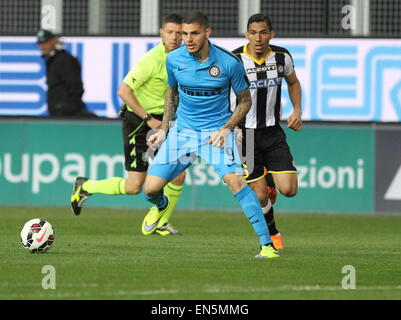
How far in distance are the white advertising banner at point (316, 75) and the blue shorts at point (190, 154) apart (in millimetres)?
8277

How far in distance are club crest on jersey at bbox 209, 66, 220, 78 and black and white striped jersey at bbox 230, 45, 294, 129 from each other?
1128 mm

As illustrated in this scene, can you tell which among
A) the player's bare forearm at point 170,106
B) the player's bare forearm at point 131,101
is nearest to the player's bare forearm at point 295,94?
the player's bare forearm at point 170,106

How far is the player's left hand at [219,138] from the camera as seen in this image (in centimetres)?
1058

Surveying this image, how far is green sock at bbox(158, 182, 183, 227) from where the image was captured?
1360cm

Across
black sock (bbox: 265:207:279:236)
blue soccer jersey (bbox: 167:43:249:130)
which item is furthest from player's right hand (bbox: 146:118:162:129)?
blue soccer jersey (bbox: 167:43:249:130)

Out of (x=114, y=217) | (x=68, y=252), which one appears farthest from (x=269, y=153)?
(x=114, y=217)

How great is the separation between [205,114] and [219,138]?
0.54m

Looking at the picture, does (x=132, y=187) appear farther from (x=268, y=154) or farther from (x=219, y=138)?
(x=219, y=138)

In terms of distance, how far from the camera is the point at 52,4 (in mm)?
20094

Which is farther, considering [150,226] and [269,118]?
[150,226]

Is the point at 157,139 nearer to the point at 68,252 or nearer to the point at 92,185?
the point at 68,252

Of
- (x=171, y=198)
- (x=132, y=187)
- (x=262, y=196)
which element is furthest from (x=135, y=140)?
(x=262, y=196)

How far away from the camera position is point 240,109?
10.9m

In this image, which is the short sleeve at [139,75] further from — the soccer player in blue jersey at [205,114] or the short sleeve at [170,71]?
the short sleeve at [170,71]
